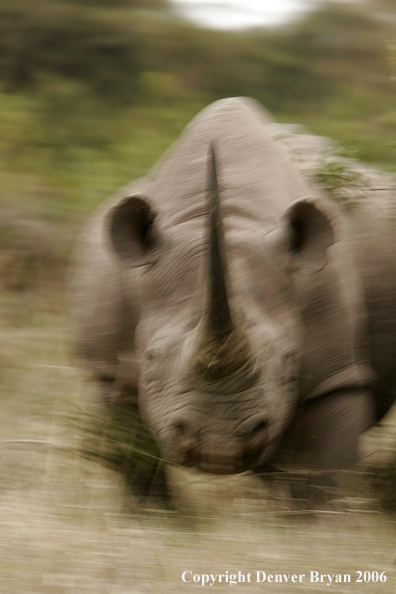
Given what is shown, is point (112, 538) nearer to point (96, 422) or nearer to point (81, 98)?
point (96, 422)

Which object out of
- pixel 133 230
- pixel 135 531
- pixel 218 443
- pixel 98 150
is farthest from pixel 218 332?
pixel 98 150

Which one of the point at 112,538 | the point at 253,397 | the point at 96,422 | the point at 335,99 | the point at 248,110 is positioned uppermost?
the point at 248,110

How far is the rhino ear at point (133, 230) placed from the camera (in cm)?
396

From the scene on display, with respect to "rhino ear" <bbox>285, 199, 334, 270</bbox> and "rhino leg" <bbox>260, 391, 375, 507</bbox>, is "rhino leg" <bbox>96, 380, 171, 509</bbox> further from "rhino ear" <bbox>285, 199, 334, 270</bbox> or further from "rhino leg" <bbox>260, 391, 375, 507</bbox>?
"rhino ear" <bbox>285, 199, 334, 270</bbox>

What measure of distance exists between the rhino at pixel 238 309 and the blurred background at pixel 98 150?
32 centimetres

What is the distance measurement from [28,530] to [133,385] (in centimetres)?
111

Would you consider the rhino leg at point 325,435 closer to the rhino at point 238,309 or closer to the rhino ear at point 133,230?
the rhino at point 238,309

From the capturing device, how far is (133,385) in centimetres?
426

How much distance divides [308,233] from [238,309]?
0.58 m

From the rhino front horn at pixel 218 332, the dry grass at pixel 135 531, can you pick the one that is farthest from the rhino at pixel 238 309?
the dry grass at pixel 135 531

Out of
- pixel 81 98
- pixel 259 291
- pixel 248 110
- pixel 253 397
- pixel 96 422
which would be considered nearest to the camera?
pixel 253 397

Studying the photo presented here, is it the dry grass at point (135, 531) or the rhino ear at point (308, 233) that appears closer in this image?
the dry grass at point (135, 531)

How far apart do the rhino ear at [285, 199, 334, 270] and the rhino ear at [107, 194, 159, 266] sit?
54 cm

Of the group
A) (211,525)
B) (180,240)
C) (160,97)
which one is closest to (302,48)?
Result: (160,97)
